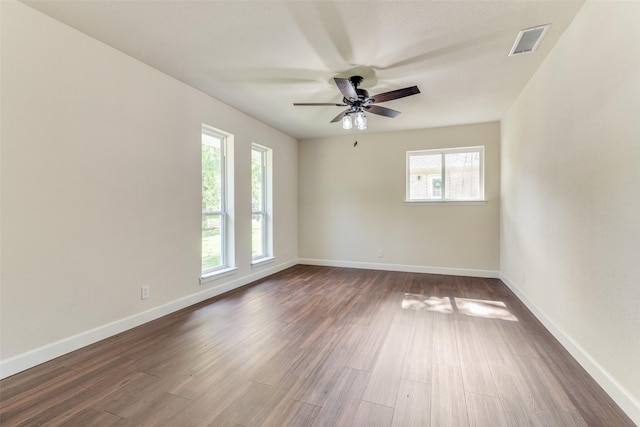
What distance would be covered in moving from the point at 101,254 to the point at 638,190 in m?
3.88

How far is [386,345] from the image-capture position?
256cm

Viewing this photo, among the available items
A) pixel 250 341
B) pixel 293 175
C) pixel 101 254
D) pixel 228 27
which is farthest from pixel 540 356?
pixel 293 175

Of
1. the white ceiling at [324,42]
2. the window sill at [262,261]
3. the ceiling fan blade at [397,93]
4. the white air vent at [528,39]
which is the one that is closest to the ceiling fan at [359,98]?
the ceiling fan blade at [397,93]

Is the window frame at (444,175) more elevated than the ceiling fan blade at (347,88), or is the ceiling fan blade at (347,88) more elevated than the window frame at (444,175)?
the ceiling fan blade at (347,88)

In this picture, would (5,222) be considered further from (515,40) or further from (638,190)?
(515,40)

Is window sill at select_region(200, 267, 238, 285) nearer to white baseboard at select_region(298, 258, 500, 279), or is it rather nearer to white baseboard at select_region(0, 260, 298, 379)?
white baseboard at select_region(0, 260, 298, 379)

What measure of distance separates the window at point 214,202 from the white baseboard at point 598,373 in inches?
152

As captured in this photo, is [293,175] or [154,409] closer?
[154,409]

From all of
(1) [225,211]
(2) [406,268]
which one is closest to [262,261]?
(1) [225,211]

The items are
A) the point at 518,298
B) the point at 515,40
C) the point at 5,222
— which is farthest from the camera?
the point at 518,298

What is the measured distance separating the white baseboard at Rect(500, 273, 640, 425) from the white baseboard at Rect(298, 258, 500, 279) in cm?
201

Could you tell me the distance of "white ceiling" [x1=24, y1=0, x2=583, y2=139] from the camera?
2154 mm

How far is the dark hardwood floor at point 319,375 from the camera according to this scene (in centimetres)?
168

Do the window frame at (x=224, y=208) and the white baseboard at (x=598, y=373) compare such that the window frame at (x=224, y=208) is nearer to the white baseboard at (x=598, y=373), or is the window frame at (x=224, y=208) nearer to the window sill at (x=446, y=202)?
the window sill at (x=446, y=202)
